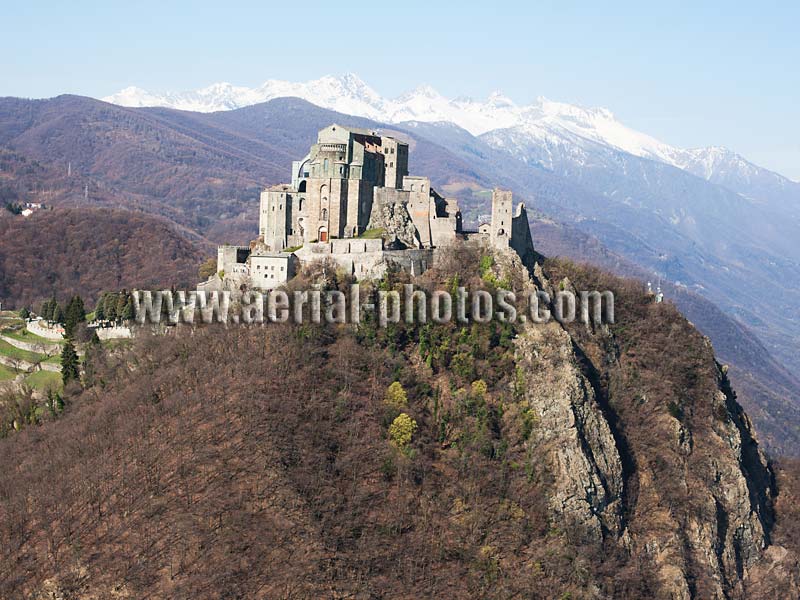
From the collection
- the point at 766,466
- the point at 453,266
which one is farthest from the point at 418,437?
the point at 766,466

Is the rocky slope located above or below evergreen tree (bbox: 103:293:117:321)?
below

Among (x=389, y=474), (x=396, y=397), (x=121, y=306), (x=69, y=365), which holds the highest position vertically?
(x=121, y=306)

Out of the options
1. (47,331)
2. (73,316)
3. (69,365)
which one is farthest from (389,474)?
(47,331)

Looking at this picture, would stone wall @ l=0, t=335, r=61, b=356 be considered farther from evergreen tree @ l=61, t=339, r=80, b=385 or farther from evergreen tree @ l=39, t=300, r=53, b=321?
evergreen tree @ l=61, t=339, r=80, b=385

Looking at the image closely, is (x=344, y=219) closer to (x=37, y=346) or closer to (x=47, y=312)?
(x=37, y=346)

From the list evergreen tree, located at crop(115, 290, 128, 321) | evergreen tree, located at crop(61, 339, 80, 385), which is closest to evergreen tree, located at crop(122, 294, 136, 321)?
evergreen tree, located at crop(115, 290, 128, 321)
